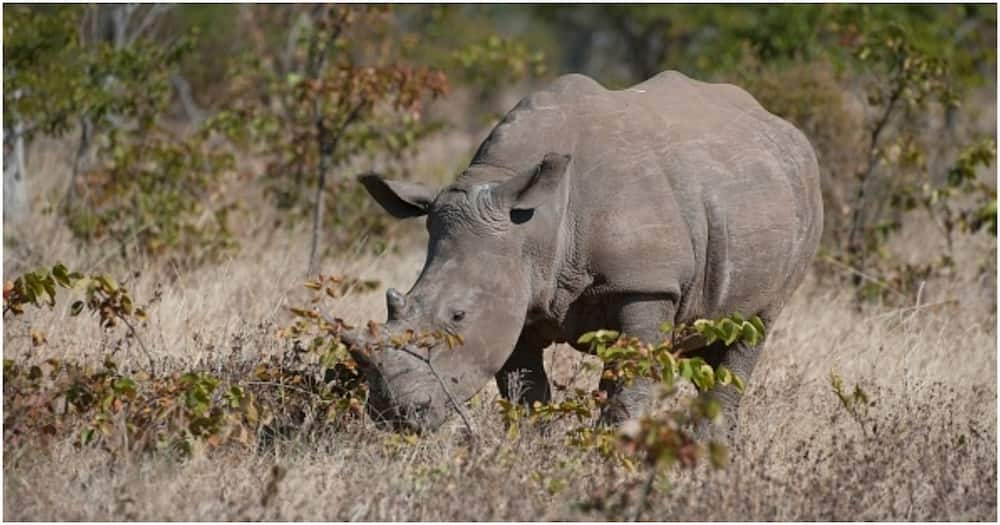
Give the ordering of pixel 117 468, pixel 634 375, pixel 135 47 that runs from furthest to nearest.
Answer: pixel 135 47 < pixel 634 375 < pixel 117 468

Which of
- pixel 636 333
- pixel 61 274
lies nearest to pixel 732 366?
pixel 636 333

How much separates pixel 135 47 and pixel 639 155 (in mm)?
5708

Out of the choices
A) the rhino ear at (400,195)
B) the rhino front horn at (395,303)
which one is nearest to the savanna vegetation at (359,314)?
the rhino front horn at (395,303)

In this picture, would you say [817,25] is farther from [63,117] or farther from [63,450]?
[63,450]

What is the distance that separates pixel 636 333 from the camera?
6.46 meters

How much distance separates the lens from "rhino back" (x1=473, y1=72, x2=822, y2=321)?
6383mm

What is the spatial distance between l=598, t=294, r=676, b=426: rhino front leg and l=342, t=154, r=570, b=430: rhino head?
0.38m

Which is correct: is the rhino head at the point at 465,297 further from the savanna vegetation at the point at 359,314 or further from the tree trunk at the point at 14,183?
the tree trunk at the point at 14,183

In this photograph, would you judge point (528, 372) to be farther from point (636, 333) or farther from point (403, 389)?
point (403, 389)

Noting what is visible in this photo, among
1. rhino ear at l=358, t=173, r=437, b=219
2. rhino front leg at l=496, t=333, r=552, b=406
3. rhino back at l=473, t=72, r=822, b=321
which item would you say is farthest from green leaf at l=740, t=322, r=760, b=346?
rhino ear at l=358, t=173, r=437, b=219

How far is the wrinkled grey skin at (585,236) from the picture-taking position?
612cm

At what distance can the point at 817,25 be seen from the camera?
17.4 meters

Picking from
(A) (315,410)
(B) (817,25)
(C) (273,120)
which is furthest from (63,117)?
(B) (817,25)

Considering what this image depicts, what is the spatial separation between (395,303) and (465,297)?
26 cm
